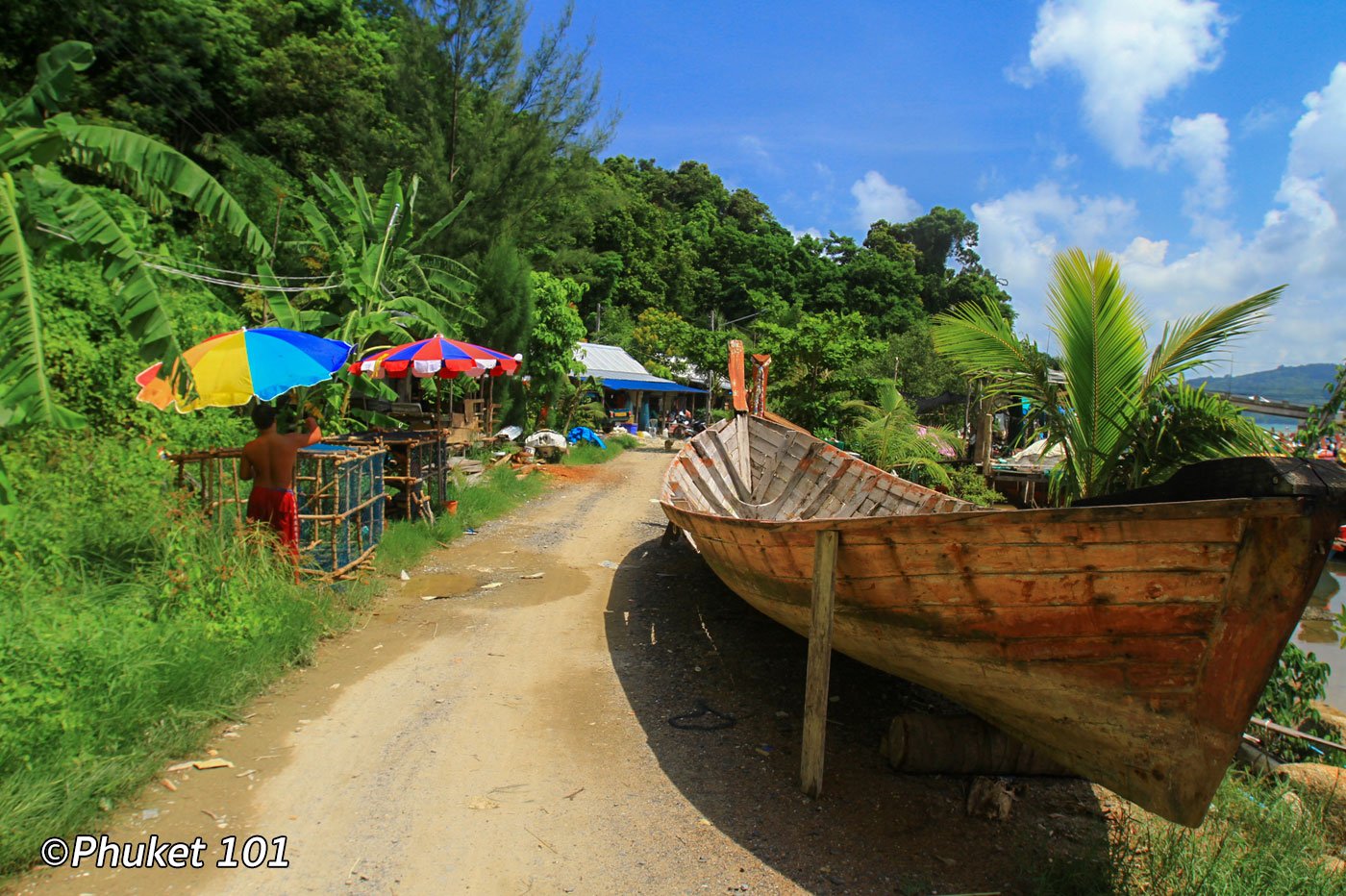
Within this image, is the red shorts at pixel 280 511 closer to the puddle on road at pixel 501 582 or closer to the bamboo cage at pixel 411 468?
the puddle on road at pixel 501 582

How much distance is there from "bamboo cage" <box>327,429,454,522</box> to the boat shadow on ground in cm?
397

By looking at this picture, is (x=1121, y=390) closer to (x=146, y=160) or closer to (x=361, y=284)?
(x=146, y=160)

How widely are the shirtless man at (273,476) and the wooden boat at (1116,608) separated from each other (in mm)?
4317

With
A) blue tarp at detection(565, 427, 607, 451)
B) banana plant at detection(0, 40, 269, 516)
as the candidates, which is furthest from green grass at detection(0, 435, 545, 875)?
blue tarp at detection(565, 427, 607, 451)

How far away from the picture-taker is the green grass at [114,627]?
3.58 metres

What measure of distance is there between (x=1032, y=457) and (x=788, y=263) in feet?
129

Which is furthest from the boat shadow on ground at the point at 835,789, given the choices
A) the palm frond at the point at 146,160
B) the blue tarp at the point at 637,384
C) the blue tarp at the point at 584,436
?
the blue tarp at the point at 637,384

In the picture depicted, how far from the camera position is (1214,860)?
3449 millimetres

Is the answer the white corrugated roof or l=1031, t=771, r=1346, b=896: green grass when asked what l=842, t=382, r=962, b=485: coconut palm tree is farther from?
the white corrugated roof

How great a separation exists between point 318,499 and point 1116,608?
235 inches

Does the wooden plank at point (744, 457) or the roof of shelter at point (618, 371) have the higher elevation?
the roof of shelter at point (618, 371)

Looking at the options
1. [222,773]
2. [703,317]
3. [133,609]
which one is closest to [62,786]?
[222,773]

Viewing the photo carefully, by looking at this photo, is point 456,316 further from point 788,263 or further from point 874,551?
point 788,263

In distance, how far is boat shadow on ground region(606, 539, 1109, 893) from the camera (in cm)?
365
